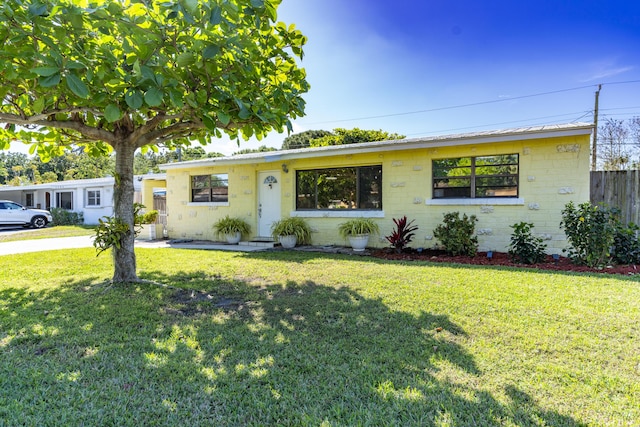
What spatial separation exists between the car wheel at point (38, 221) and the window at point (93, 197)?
8.06 ft

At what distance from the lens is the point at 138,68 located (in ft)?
10.2

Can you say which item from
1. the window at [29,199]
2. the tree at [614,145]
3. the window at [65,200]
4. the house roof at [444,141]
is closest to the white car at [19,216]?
the window at [65,200]

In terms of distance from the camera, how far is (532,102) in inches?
835

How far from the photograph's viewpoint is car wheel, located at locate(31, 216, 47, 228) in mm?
18531

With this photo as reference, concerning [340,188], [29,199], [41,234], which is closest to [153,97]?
[340,188]

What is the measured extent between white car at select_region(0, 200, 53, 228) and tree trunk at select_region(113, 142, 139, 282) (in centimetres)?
1806

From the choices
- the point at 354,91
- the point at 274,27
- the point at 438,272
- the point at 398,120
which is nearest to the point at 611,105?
the point at 398,120

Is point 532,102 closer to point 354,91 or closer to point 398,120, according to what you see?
point 398,120

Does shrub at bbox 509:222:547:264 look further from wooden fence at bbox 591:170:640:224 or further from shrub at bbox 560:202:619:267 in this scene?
wooden fence at bbox 591:170:640:224

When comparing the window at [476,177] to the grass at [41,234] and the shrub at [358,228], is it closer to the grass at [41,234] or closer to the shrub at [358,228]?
the shrub at [358,228]

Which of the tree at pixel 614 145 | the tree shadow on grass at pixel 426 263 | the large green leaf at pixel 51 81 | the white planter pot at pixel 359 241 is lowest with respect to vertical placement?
the tree shadow on grass at pixel 426 263

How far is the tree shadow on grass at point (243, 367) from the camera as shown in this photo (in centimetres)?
208

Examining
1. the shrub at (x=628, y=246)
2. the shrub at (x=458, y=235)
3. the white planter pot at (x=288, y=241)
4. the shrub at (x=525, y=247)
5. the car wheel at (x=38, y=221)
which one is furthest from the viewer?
the car wheel at (x=38, y=221)

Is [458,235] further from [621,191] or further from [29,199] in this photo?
[29,199]
